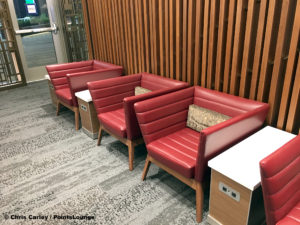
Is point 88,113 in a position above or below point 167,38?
below

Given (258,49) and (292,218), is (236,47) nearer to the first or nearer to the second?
(258,49)

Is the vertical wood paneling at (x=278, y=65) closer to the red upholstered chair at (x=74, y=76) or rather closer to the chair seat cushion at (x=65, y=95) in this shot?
the red upholstered chair at (x=74, y=76)

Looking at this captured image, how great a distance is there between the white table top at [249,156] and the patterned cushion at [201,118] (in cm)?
34

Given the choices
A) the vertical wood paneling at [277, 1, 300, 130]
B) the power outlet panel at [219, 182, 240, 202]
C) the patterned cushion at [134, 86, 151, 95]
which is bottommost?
the power outlet panel at [219, 182, 240, 202]

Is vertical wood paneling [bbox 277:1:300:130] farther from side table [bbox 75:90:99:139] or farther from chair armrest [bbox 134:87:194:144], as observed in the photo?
→ side table [bbox 75:90:99:139]

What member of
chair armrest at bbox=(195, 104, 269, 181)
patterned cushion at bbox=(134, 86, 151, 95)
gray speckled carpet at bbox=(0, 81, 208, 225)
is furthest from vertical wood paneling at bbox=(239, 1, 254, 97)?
patterned cushion at bbox=(134, 86, 151, 95)

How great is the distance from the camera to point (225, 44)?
7.25ft

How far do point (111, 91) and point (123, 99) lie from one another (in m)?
0.50

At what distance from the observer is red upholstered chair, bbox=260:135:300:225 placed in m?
1.16

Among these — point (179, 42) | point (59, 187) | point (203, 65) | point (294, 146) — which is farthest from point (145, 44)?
point (294, 146)

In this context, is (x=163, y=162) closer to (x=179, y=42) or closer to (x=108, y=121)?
(x=108, y=121)

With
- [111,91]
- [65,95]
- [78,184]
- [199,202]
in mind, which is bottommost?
[78,184]

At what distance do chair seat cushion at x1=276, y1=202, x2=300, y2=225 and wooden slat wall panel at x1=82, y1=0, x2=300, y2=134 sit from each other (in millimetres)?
765

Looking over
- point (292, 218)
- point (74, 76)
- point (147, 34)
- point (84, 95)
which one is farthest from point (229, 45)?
point (74, 76)
